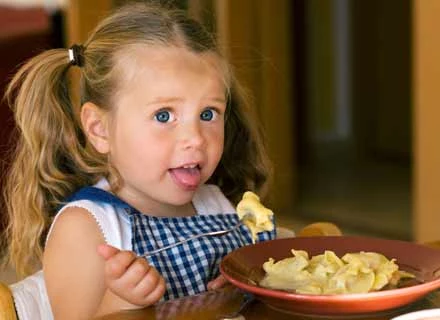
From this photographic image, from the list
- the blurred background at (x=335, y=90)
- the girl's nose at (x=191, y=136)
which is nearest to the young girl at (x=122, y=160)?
the girl's nose at (x=191, y=136)

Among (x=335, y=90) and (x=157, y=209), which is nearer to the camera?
(x=157, y=209)

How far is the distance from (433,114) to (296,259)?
2233 millimetres

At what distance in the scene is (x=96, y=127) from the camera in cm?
151

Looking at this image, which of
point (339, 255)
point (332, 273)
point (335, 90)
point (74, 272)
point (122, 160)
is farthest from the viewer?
point (335, 90)

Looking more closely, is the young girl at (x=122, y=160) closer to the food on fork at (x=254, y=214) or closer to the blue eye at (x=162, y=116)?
the blue eye at (x=162, y=116)

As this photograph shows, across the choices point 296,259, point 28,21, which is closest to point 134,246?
point 296,259

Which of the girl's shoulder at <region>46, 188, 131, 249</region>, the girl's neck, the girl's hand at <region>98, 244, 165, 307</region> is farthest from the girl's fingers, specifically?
the girl's neck

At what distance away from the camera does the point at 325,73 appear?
5809mm

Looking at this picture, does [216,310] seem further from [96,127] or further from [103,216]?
[96,127]

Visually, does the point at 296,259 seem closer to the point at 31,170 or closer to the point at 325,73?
the point at 31,170

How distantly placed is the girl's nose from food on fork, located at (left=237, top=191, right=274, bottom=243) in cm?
13

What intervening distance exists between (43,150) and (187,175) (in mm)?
283

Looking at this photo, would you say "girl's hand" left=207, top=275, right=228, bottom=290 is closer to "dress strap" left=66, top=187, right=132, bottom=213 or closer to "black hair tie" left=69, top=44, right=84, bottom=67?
"dress strap" left=66, top=187, right=132, bottom=213

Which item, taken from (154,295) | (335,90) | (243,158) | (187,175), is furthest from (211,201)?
(335,90)
